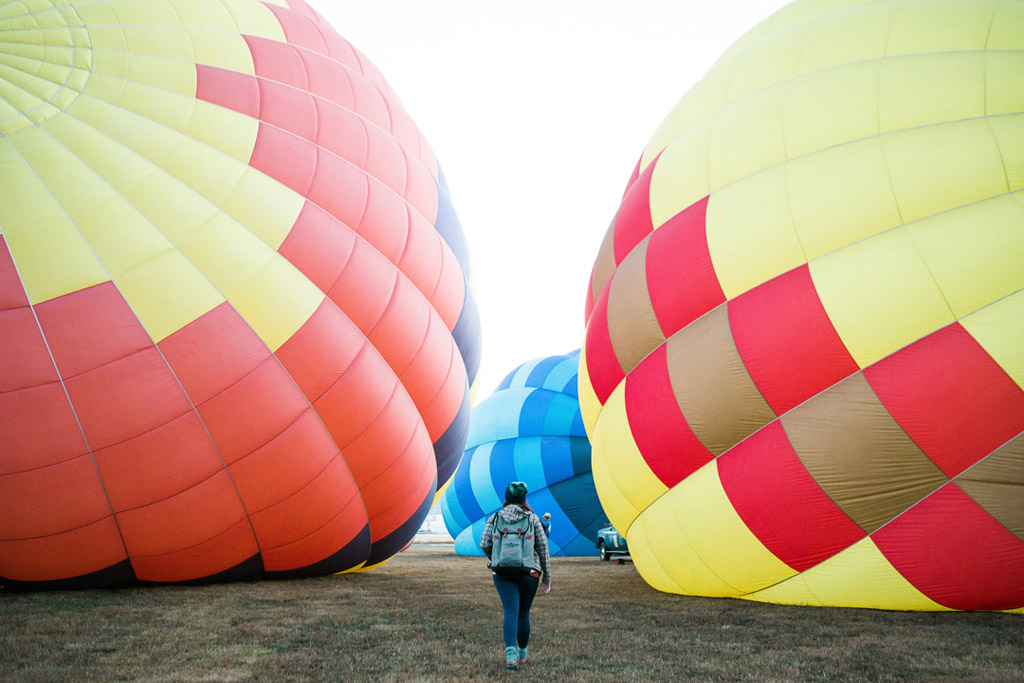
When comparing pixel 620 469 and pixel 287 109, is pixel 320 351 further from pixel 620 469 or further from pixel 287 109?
pixel 620 469

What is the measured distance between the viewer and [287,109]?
652cm

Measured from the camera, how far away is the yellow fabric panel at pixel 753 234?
204 inches

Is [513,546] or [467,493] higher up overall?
[467,493]

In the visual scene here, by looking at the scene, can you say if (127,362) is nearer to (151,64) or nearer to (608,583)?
(151,64)

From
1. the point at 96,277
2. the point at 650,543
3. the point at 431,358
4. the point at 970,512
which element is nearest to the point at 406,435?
the point at 431,358

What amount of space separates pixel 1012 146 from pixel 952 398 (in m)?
1.77

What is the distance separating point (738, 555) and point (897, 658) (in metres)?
1.66

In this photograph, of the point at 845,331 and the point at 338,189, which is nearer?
the point at 845,331

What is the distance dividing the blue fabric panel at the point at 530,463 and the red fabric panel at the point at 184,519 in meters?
7.11

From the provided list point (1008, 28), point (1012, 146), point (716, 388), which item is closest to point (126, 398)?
point (716, 388)

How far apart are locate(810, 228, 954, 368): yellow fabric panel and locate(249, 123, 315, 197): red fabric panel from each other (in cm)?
460

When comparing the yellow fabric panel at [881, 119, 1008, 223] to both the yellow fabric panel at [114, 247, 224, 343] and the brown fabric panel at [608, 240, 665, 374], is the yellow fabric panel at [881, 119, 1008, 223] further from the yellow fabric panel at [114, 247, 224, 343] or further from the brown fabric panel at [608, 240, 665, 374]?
the yellow fabric panel at [114, 247, 224, 343]

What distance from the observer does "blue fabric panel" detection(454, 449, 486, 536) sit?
1361 centimetres

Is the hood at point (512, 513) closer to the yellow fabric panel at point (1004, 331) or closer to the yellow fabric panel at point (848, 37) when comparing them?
the yellow fabric panel at point (1004, 331)
